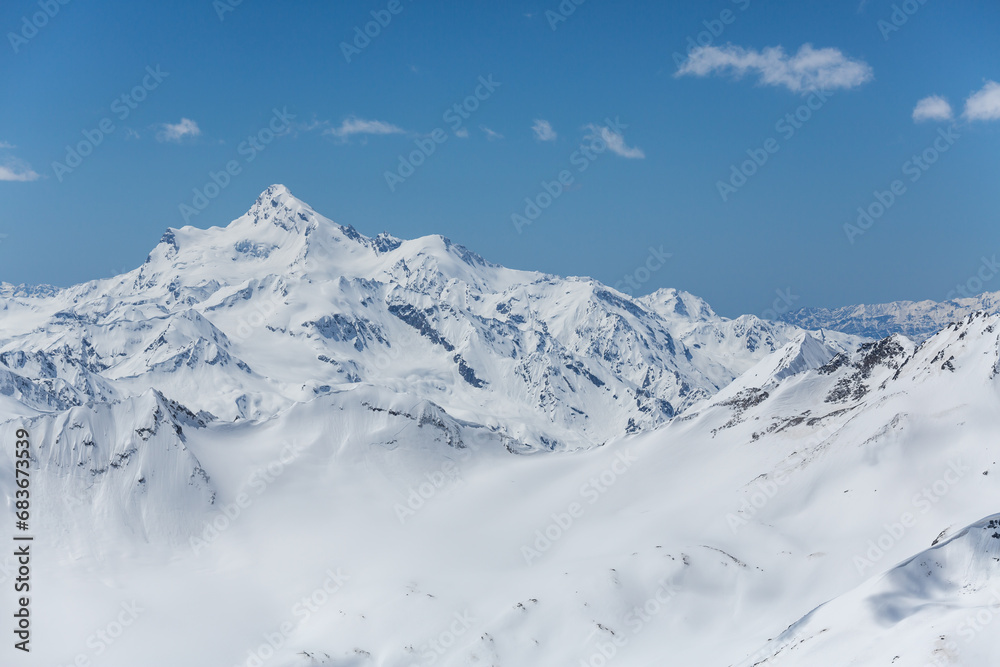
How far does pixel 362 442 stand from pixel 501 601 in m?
69.3

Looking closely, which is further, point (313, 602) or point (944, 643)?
point (313, 602)

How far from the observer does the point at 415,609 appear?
379 feet

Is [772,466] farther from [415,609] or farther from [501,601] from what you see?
[415,609]

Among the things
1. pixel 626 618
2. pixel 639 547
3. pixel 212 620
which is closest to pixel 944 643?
pixel 626 618

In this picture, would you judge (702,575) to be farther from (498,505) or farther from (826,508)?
(498,505)

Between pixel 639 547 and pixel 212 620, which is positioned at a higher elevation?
pixel 212 620

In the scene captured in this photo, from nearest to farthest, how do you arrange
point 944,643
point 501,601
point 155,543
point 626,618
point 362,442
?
point 944,643
point 626,618
point 501,601
point 155,543
point 362,442

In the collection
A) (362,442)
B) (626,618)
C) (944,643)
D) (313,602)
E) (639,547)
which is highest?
(362,442)

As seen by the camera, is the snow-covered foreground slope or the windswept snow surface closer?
the windswept snow surface

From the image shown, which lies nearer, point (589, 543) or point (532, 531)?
point (589, 543)

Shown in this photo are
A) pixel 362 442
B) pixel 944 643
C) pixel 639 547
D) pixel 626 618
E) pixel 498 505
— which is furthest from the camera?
pixel 362 442

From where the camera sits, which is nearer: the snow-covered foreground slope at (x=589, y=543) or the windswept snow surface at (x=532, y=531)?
the windswept snow surface at (x=532, y=531)

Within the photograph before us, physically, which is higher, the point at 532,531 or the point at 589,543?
the point at 532,531

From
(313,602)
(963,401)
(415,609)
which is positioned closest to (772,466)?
(963,401)
